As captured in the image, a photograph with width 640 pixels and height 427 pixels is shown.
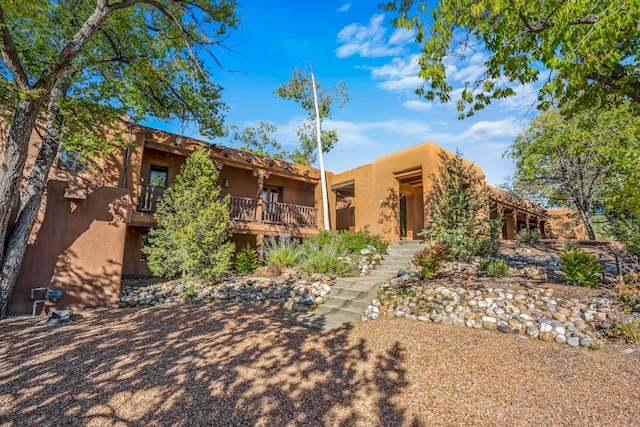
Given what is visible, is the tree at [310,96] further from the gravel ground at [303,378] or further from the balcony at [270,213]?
the gravel ground at [303,378]

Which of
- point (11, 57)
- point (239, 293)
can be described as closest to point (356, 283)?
point (239, 293)

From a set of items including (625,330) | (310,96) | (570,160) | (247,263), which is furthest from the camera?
(310,96)

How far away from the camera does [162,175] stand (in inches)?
409

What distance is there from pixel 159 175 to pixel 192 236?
15.4ft

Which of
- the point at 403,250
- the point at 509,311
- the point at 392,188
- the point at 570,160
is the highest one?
the point at 570,160

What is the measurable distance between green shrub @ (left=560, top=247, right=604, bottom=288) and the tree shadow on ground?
421cm

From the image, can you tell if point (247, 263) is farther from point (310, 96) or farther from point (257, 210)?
point (310, 96)

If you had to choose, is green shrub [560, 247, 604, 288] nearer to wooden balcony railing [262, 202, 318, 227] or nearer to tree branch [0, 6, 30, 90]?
wooden balcony railing [262, 202, 318, 227]

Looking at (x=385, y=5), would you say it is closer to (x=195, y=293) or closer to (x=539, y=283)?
(x=539, y=283)

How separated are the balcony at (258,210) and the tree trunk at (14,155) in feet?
9.97

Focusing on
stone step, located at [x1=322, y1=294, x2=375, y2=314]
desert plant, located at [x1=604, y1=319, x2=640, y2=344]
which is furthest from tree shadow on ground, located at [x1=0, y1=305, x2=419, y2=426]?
desert plant, located at [x1=604, y1=319, x2=640, y2=344]

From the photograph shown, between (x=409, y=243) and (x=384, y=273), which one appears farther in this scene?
(x=409, y=243)

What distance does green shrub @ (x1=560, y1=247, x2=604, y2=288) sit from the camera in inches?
210

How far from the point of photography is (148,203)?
905cm
